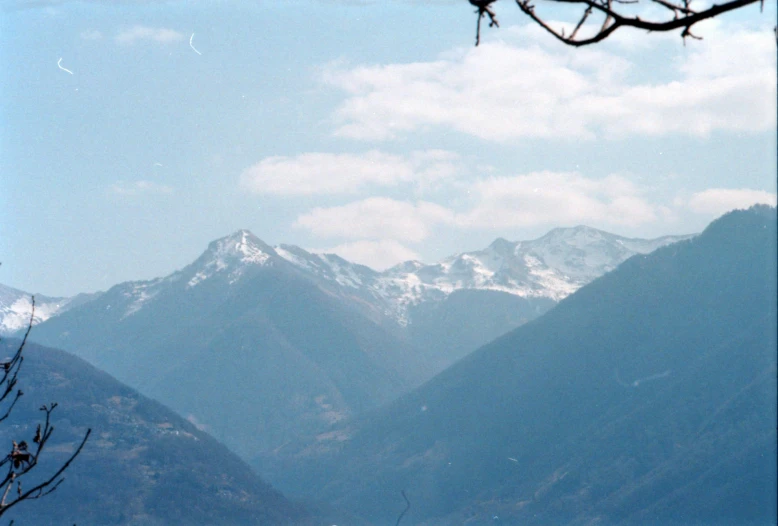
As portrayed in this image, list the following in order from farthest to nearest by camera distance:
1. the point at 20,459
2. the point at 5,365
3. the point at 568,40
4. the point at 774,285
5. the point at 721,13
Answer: the point at 774,285 → the point at 5,365 → the point at 20,459 → the point at 568,40 → the point at 721,13

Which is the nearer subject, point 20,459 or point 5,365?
point 20,459

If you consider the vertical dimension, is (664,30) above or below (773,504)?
above

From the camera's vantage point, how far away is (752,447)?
198 meters

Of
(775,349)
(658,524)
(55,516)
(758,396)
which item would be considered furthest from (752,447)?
(775,349)

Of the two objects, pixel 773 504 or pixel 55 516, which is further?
pixel 55 516

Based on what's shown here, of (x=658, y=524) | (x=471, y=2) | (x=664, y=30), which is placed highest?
(x=471, y=2)

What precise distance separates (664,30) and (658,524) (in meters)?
208

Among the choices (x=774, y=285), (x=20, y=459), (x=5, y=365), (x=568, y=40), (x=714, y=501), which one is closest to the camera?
(x=568, y=40)

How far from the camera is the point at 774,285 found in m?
10.1

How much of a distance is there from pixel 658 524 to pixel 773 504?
204 m

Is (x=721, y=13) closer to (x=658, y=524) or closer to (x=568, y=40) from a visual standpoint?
(x=568, y=40)

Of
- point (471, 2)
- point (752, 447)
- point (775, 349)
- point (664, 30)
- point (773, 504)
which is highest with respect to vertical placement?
point (471, 2)

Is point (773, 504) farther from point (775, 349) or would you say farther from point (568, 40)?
point (568, 40)

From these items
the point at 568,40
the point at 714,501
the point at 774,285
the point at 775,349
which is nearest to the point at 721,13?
the point at 568,40
